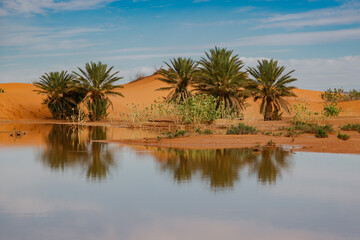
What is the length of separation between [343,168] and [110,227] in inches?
280

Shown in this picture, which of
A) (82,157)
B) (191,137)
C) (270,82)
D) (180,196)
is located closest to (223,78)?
(270,82)

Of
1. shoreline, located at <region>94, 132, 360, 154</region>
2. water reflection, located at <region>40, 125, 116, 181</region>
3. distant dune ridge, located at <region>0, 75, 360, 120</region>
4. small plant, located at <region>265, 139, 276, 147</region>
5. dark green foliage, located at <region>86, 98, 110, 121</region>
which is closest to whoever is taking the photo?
water reflection, located at <region>40, 125, 116, 181</region>

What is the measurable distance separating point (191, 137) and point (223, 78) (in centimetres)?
1033

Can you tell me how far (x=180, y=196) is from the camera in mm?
7777

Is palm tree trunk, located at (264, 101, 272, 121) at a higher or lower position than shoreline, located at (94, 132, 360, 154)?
higher

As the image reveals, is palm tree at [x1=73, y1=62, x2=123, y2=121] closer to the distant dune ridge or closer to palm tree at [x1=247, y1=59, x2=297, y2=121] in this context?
the distant dune ridge

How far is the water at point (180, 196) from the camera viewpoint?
5820 millimetres

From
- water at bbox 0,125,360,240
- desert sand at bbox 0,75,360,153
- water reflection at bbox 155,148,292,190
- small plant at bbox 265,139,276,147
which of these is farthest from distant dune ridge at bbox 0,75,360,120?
water at bbox 0,125,360,240

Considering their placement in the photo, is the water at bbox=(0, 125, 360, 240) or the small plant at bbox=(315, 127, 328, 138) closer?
the water at bbox=(0, 125, 360, 240)

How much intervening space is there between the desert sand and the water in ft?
8.51

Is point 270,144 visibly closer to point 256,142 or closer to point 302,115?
point 256,142

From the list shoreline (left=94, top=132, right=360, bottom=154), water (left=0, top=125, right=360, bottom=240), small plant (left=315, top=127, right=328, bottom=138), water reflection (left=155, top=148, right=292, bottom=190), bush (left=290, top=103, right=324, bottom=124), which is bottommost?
water (left=0, top=125, right=360, bottom=240)

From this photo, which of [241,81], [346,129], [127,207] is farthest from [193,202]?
[241,81]

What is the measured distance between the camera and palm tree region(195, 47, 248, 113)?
27.1 meters
